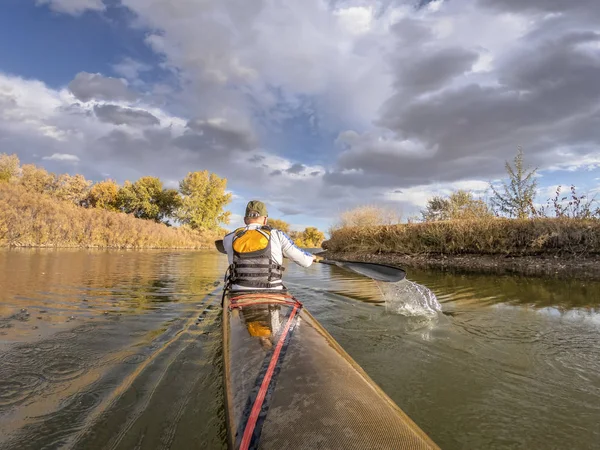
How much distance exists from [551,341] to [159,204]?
45934 millimetres

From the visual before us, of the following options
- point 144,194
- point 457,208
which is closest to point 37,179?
point 144,194

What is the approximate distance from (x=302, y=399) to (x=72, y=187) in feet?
160

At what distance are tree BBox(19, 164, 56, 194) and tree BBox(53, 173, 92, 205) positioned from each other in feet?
2.06

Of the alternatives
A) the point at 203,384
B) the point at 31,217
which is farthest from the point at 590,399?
the point at 31,217

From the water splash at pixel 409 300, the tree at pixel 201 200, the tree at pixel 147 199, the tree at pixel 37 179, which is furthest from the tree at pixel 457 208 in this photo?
the tree at pixel 37 179

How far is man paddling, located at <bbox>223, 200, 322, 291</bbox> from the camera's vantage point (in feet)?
12.4

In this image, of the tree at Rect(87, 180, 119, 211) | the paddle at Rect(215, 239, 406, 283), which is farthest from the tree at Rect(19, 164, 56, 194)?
the paddle at Rect(215, 239, 406, 283)

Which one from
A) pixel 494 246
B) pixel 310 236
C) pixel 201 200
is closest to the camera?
pixel 494 246

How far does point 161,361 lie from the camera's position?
2896 millimetres

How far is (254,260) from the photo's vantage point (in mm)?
3863

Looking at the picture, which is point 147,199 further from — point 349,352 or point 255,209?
point 349,352

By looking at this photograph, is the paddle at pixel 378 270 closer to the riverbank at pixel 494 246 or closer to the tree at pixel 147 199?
the riverbank at pixel 494 246

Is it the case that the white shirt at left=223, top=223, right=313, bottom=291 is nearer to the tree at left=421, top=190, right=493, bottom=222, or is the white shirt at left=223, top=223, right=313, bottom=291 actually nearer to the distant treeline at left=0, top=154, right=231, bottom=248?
the tree at left=421, top=190, right=493, bottom=222

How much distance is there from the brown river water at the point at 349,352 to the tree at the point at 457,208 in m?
11.3
